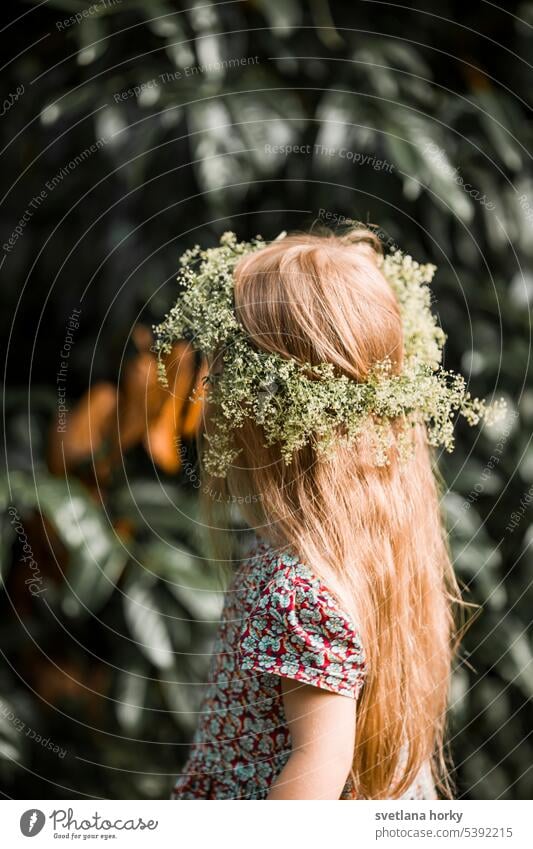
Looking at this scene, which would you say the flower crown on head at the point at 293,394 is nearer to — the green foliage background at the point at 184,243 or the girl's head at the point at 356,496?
the girl's head at the point at 356,496

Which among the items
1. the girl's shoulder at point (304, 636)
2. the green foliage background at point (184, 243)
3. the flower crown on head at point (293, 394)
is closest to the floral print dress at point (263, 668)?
the girl's shoulder at point (304, 636)

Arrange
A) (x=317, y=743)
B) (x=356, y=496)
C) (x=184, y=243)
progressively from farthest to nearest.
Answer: (x=184, y=243)
(x=356, y=496)
(x=317, y=743)

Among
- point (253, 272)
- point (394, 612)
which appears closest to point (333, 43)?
point (253, 272)

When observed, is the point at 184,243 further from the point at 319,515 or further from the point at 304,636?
the point at 304,636

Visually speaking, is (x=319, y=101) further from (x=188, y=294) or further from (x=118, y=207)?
(x=188, y=294)

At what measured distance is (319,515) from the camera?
2.33ft

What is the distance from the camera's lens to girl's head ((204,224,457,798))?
27.4 inches

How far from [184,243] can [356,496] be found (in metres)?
0.56

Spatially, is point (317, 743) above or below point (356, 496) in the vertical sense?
below

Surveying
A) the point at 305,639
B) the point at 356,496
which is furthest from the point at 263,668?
the point at 356,496

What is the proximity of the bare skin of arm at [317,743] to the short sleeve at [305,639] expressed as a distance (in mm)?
14

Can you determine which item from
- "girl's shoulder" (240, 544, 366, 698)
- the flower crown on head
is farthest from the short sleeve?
the flower crown on head

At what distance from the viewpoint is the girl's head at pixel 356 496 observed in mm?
695
